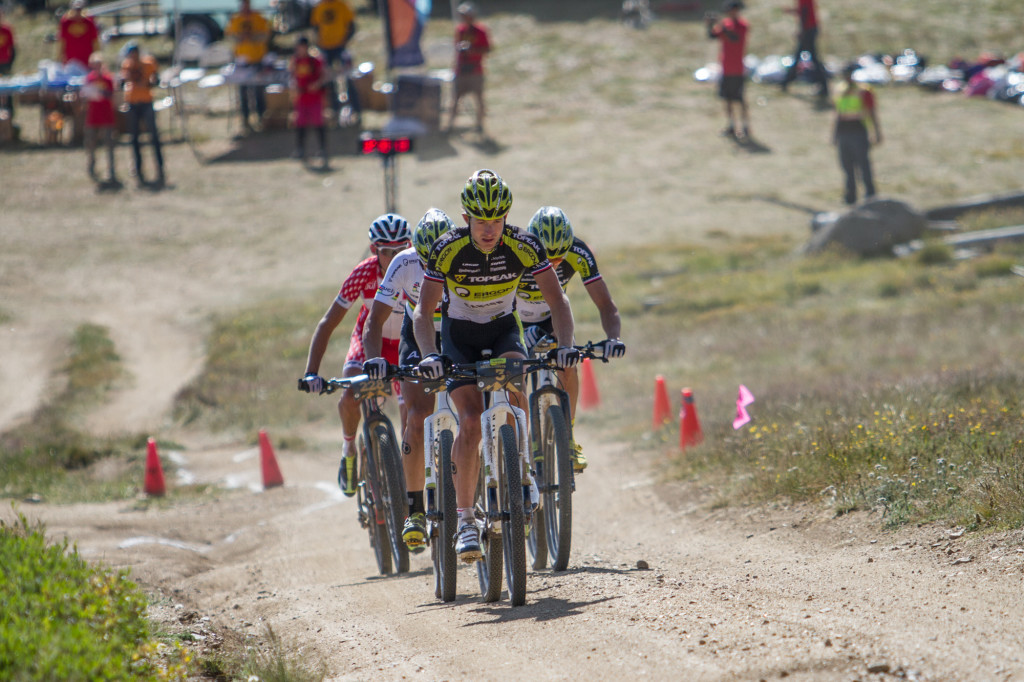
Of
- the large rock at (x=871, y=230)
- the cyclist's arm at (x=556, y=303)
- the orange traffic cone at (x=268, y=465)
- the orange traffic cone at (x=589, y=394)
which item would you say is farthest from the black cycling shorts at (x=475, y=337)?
the large rock at (x=871, y=230)

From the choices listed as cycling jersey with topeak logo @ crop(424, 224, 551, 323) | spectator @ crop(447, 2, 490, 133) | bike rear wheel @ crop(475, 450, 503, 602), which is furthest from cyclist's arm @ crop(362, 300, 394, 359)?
spectator @ crop(447, 2, 490, 133)

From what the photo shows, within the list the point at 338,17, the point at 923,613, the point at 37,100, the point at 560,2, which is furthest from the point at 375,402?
the point at 560,2

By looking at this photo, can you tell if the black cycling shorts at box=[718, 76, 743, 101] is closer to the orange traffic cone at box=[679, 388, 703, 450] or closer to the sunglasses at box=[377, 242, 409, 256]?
the orange traffic cone at box=[679, 388, 703, 450]

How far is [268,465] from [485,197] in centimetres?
659

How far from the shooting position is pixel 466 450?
635 centimetres

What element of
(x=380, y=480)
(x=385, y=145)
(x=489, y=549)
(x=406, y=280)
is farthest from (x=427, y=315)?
(x=385, y=145)

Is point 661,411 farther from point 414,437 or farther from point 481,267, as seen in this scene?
point 481,267

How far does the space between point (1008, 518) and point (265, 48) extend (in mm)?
24087

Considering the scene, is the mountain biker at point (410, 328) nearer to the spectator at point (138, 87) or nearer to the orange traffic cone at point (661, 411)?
the orange traffic cone at point (661, 411)

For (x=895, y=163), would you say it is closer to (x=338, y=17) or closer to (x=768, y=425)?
(x=338, y=17)

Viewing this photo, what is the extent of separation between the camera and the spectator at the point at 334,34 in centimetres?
2625

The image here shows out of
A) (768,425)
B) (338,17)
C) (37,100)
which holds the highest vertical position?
(338,17)

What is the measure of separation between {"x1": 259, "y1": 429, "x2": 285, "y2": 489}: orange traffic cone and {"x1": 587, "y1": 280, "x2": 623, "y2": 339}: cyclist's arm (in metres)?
5.42

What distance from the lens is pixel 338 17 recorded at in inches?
1037
